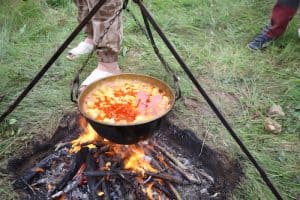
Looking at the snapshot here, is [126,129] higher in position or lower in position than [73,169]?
higher

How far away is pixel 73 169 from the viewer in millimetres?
2543

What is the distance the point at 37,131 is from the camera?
298 centimetres

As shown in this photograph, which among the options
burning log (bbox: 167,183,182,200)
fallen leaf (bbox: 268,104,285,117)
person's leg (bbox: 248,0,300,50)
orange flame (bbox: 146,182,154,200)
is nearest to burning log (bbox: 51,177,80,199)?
orange flame (bbox: 146,182,154,200)

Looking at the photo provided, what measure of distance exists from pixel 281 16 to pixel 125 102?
249cm

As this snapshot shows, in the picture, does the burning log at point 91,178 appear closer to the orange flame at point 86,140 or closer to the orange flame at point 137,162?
the orange flame at point 86,140

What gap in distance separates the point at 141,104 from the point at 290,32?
106 inches

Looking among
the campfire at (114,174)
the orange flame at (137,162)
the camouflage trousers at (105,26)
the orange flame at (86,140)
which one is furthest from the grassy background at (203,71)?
the orange flame at (137,162)

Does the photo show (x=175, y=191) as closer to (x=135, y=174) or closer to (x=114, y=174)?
(x=135, y=174)

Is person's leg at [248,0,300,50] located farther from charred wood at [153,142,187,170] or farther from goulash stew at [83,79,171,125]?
goulash stew at [83,79,171,125]

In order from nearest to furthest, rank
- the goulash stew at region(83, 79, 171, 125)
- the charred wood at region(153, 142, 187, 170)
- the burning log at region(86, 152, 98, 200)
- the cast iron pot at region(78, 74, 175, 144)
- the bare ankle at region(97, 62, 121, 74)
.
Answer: the cast iron pot at region(78, 74, 175, 144), the goulash stew at region(83, 79, 171, 125), the burning log at region(86, 152, 98, 200), the charred wood at region(153, 142, 187, 170), the bare ankle at region(97, 62, 121, 74)

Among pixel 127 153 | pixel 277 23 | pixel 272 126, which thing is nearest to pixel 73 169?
pixel 127 153

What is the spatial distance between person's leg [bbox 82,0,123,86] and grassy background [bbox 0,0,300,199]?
35 centimetres

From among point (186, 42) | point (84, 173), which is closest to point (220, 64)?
point (186, 42)

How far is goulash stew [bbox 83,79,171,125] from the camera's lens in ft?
7.41
